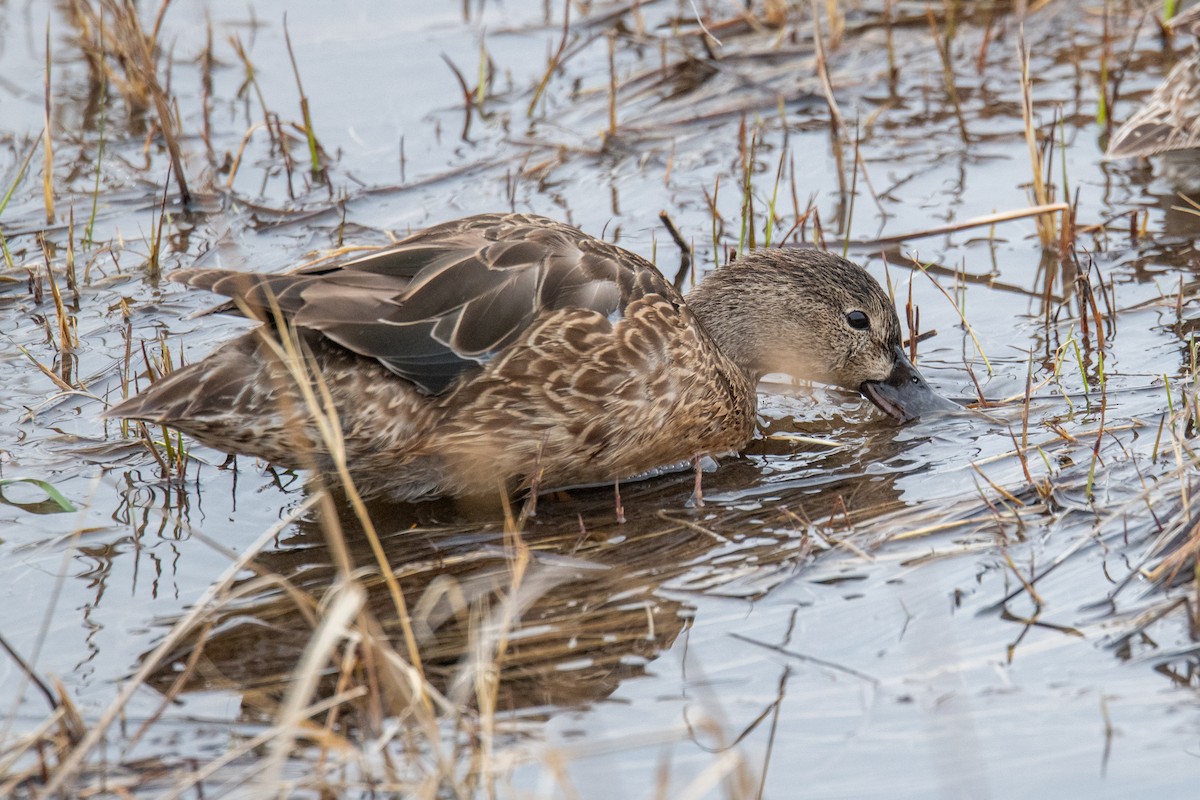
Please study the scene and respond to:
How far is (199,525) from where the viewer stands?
4.90m

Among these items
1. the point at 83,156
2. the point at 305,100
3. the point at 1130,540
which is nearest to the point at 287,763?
the point at 1130,540

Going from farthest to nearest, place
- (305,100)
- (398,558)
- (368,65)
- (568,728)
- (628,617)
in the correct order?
(368,65) → (305,100) → (398,558) → (628,617) → (568,728)

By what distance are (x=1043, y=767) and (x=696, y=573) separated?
1340 mm

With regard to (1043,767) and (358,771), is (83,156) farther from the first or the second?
(1043,767)

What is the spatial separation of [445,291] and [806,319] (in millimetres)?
1700

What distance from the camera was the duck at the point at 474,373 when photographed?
4.67 metres

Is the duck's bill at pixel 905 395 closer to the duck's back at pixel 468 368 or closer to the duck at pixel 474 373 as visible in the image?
the duck at pixel 474 373

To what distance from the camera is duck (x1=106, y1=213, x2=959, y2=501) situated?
467cm

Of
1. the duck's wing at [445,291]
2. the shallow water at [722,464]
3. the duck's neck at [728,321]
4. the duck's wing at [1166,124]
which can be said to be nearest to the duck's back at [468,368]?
the duck's wing at [445,291]

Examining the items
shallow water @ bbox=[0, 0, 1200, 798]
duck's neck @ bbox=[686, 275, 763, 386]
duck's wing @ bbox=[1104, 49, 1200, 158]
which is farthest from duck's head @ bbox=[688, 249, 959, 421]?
duck's wing @ bbox=[1104, 49, 1200, 158]

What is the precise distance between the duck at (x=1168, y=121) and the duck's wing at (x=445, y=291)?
10.2 ft

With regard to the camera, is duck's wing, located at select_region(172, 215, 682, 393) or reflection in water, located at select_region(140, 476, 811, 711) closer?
reflection in water, located at select_region(140, 476, 811, 711)

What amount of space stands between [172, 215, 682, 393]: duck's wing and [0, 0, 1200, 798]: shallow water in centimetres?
33

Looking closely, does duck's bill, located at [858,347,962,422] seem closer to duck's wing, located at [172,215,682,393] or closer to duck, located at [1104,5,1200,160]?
duck's wing, located at [172,215,682,393]
